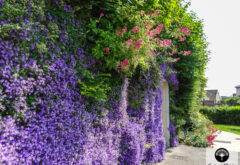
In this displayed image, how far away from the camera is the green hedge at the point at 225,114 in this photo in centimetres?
2423

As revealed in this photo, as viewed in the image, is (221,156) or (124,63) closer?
(124,63)

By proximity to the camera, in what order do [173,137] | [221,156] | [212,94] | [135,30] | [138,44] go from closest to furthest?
[138,44] → [135,30] → [221,156] → [173,137] → [212,94]

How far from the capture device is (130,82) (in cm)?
538

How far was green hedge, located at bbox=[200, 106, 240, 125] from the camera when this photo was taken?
24.2 metres

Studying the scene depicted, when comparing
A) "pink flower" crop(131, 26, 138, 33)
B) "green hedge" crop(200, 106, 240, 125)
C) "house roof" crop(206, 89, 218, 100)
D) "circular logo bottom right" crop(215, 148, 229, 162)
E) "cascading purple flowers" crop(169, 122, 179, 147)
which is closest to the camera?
"pink flower" crop(131, 26, 138, 33)

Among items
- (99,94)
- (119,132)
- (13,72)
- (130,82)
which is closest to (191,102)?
(130,82)

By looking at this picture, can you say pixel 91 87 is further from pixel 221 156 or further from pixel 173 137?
pixel 173 137

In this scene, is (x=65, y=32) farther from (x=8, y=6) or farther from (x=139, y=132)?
(x=139, y=132)

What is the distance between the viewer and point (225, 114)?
979 inches

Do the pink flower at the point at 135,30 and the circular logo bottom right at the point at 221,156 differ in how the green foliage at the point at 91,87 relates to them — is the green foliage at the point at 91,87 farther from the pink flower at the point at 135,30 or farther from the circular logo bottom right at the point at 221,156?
the circular logo bottom right at the point at 221,156

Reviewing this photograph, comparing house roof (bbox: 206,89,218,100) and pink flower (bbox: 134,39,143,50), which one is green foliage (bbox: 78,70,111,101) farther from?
house roof (bbox: 206,89,218,100)

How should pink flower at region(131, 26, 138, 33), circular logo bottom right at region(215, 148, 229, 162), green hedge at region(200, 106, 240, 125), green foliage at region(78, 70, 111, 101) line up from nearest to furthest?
1. green foliage at region(78, 70, 111, 101)
2. pink flower at region(131, 26, 138, 33)
3. circular logo bottom right at region(215, 148, 229, 162)
4. green hedge at region(200, 106, 240, 125)

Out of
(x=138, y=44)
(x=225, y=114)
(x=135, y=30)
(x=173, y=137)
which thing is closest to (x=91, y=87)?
(x=138, y=44)

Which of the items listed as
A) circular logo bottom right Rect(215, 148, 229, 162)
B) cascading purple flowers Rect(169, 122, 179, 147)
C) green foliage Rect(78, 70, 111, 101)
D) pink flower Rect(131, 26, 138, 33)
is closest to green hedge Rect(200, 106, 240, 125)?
cascading purple flowers Rect(169, 122, 179, 147)
